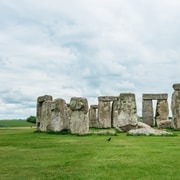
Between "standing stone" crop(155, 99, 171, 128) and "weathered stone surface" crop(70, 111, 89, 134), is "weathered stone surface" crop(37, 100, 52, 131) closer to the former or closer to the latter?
"weathered stone surface" crop(70, 111, 89, 134)

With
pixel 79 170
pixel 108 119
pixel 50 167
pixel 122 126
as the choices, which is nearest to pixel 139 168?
pixel 79 170

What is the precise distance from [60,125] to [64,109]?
110 cm

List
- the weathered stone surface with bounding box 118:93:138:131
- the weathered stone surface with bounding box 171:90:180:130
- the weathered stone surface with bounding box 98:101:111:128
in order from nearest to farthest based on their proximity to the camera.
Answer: the weathered stone surface with bounding box 118:93:138:131 → the weathered stone surface with bounding box 171:90:180:130 → the weathered stone surface with bounding box 98:101:111:128

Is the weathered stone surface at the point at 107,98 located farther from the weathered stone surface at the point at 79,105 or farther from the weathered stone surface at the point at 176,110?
the weathered stone surface at the point at 79,105

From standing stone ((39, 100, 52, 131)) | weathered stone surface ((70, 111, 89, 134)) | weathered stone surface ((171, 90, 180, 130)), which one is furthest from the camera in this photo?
weathered stone surface ((171, 90, 180, 130))

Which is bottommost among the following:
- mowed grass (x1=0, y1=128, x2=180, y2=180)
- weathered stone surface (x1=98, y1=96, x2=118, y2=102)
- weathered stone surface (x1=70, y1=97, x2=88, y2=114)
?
mowed grass (x1=0, y1=128, x2=180, y2=180)

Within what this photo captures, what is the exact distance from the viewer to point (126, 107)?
25141 millimetres

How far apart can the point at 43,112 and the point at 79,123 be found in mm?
4635

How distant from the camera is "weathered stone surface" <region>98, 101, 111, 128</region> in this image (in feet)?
113

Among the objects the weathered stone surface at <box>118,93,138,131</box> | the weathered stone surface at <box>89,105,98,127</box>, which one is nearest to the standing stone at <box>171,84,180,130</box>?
the weathered stone surface at <box>118,93,138,131</box>

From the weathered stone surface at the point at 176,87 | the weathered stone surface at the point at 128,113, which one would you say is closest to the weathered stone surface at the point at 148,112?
the weathered stone surface at the point at 176,87

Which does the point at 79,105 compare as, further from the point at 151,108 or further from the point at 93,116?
the point at 93,116

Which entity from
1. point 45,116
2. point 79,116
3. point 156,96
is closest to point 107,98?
point 156,96

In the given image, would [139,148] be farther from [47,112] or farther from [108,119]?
[108,119]
